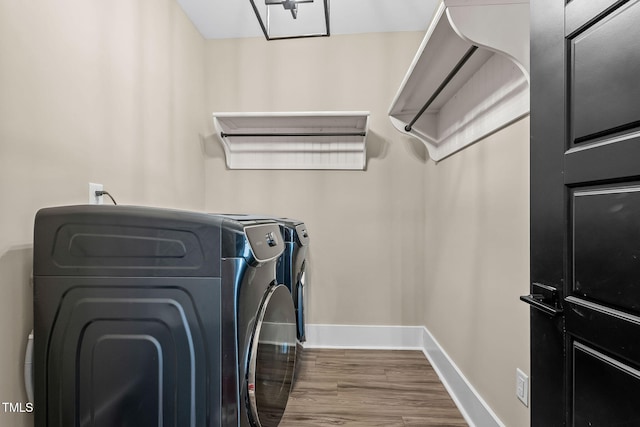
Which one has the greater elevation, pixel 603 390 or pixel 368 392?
pixel 603 390

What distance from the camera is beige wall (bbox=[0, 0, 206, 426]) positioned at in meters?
0.95

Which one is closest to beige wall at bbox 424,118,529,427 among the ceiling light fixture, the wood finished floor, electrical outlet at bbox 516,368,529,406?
electrical outlet at bbox 516,368,529,406

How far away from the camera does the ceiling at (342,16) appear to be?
2027 millimetres

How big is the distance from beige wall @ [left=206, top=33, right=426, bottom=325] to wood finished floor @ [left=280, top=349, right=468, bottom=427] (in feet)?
0.96

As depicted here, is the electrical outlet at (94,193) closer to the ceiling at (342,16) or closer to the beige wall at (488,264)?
the ceiling at (342,16)

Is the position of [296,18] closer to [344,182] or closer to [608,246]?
[344,182]

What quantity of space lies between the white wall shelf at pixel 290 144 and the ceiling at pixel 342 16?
0.69m

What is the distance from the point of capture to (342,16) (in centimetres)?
215

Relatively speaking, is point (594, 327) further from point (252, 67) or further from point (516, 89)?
point (252, 67)

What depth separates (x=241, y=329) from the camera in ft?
2.81

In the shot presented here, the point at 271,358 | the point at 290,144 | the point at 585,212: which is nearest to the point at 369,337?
the point at 271,358

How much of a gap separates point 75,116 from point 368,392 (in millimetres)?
1994

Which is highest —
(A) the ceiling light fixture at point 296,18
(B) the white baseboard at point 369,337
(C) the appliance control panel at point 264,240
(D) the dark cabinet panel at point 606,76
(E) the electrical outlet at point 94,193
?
(A) the ceiling light fixture at point 296,18

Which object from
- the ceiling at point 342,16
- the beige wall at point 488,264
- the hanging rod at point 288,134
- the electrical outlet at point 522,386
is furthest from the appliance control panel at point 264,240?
the ceiling at point 342,16
